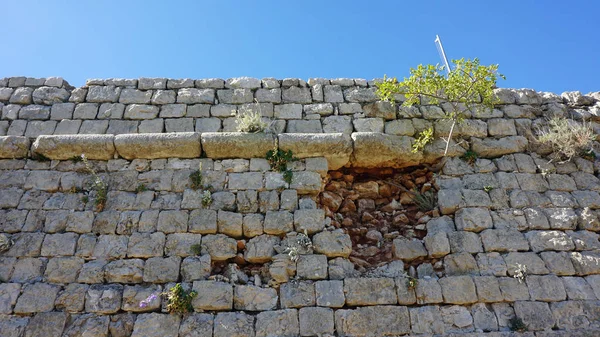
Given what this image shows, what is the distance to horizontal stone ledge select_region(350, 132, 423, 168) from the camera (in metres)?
A: 5.95

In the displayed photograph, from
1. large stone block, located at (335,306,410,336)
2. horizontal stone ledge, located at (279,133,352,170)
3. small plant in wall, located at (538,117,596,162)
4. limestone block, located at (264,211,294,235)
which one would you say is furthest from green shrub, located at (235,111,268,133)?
small plant in wall, located at (538,117,596,162)

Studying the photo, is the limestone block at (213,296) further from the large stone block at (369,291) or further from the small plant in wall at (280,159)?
the small plant in wall at (280,159)

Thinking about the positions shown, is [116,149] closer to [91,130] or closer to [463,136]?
[91,130]

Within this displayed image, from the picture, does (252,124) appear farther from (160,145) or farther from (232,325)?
(232,325)

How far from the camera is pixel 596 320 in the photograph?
4.94 meters

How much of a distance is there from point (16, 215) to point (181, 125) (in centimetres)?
236

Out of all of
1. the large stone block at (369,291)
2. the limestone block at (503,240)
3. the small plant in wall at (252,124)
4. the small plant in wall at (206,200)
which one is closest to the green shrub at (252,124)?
the small plant in wall at (252,124)

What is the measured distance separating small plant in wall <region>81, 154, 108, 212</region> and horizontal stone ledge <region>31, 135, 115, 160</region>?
13 cm

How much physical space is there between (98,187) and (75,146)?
770 mm

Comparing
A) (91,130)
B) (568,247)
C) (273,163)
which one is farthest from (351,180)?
(91,130)

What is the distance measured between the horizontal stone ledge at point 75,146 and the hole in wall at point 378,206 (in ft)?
9.80

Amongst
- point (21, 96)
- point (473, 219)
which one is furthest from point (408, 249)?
point (21, 96)

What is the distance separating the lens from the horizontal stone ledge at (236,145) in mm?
5855

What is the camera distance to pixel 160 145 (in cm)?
585
